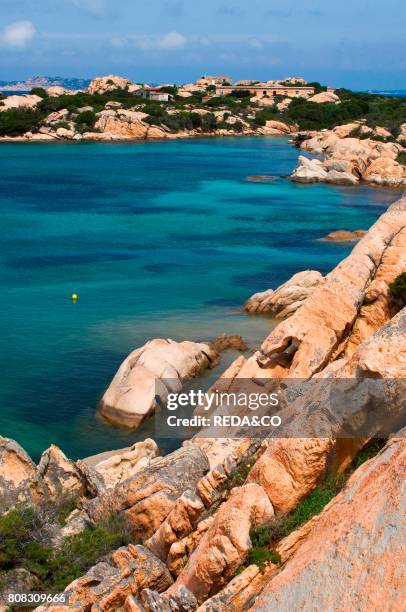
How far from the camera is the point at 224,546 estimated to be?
915 cm

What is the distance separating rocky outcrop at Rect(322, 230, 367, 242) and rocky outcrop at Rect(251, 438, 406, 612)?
38543 mm

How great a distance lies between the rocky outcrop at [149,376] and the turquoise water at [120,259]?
63 centimetres

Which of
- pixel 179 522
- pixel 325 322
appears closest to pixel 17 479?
pixel 179 522

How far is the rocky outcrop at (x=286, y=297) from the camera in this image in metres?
29.1

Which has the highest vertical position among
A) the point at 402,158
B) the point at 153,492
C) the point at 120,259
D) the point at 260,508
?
the point at 402,158

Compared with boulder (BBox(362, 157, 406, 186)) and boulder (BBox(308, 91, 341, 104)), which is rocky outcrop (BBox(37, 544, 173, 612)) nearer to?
boulder (BBox(362, 157, 406, 186))

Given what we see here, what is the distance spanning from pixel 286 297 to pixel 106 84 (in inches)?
5187

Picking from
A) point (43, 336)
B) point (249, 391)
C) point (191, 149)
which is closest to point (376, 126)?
point (191, 149)

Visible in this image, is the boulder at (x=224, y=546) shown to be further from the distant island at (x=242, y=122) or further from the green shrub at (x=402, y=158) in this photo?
the green shrub at (x=402, y=158)

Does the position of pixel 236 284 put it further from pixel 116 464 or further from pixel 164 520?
pixel 164 520

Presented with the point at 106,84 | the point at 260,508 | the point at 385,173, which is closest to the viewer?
the point at 260,508

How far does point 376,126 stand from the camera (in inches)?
4023

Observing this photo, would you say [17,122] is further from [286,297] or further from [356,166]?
[286,297]

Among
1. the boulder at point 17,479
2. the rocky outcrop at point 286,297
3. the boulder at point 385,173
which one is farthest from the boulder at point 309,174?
the boulder at point 17,479
